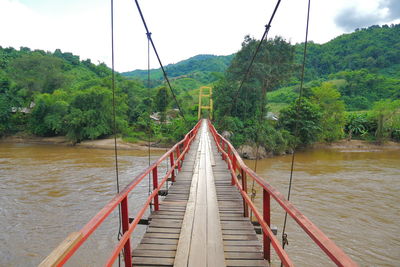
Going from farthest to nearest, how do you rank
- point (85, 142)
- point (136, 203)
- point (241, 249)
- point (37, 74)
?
point (37, 74)
point (85, 142)
point (136, 203)
point (241, 249)

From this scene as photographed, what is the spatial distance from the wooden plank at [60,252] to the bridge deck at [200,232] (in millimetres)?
1156

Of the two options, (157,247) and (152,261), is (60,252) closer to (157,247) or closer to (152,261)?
(152,261)

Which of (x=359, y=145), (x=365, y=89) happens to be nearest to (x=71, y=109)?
(x=359, y=145)

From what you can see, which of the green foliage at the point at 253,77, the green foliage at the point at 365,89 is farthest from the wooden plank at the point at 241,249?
the green foliage at the point at 365,89

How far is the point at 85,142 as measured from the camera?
23.8 metres

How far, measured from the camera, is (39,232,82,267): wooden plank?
0.94 metres

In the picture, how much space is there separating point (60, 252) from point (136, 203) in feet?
28.5

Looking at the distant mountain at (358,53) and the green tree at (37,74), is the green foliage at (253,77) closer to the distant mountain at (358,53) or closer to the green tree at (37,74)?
the green tree at (37,74)

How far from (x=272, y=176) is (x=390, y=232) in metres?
6.23

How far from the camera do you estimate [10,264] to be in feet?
18.6

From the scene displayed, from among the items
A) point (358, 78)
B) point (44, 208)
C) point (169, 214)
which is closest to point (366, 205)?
point (169, 214)

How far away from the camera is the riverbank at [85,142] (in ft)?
74.2

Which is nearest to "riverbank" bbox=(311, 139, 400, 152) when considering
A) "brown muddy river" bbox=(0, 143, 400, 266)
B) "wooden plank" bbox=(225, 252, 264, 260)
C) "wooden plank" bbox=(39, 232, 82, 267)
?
"brown muddy river" bbox=(0, 143, 400, 266)

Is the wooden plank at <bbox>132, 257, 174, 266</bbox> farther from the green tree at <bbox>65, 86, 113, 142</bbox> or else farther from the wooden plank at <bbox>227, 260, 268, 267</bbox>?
the green tree at <bbox>65, 86, 113, 142</bbox>
